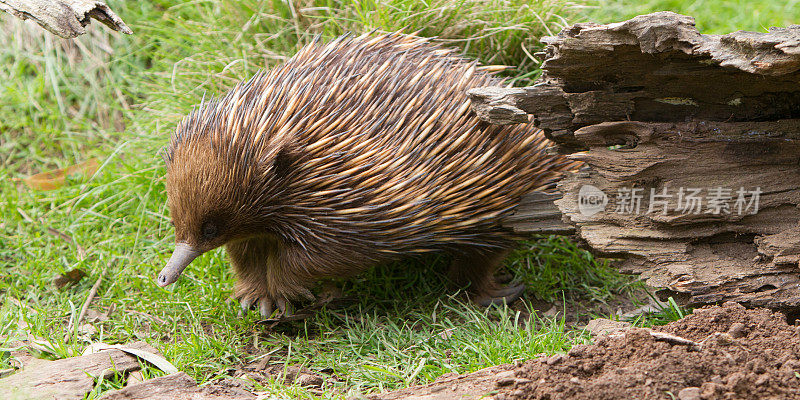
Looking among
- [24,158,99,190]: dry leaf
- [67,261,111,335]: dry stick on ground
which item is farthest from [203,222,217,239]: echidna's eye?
[24,158,99,190]: dry leaf

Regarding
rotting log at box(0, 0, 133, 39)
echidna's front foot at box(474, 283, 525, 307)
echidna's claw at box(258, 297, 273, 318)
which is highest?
rotting log at box(0, 0, 133, 39)

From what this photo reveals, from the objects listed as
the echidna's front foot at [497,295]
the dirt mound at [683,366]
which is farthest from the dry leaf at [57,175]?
the dirt mound at [683,366]

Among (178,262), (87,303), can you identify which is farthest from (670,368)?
(87,303)

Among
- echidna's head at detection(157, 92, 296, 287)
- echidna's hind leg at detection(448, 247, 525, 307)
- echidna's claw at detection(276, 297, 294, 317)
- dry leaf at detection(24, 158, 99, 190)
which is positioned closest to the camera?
echidna's head at detection(157, 92, 296, 287)

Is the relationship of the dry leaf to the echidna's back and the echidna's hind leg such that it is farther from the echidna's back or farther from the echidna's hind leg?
the echidna's hind leg

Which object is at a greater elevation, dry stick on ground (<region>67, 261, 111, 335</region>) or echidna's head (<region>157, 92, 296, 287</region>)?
echidna's head (<region>157, 92, 296, 287</region>)

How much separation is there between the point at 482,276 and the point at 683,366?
1628 mm

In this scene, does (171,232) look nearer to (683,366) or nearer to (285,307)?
(285,307)

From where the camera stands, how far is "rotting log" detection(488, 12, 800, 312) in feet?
9.67

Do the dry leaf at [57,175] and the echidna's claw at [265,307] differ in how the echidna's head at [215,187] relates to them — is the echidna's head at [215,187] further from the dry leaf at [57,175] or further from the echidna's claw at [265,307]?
the dry leaf at [57,175]

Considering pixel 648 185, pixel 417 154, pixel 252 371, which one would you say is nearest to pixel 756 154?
pixel 648 185

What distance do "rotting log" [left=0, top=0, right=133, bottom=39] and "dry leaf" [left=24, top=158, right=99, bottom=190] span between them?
2002 mm

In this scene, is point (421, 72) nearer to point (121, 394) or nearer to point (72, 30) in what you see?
point (72, 30)

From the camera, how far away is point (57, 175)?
5.05m
